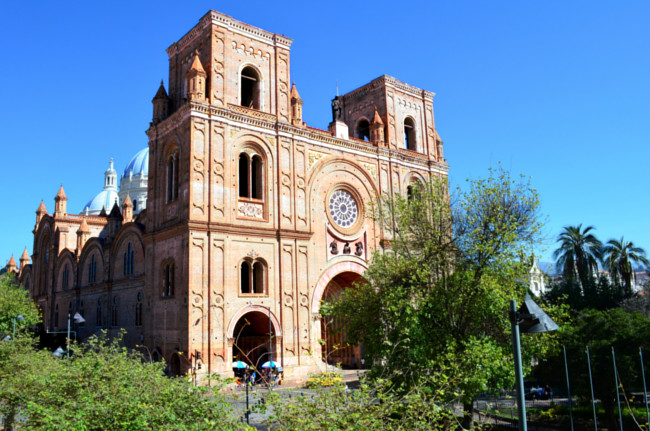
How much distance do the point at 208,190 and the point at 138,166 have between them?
168 ft

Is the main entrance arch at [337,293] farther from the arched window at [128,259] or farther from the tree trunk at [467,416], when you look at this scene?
the tree trunk at [467,416]

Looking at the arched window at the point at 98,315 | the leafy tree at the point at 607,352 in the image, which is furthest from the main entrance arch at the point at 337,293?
the arched window at the point at 98,315

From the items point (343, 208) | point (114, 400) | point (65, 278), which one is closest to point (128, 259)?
point (343, 208)

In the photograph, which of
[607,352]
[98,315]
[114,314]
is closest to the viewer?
[607,352]

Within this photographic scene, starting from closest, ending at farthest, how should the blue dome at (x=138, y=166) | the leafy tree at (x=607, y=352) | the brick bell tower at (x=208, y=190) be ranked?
the leafy tree at (x=607, y=352) < the brick bell tower at (x=208, y=190) < the blue dome at (x=138, y=166)

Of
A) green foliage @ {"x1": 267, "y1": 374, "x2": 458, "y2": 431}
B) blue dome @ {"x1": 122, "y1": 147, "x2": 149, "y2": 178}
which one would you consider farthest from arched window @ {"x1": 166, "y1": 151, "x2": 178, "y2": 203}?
blue dome @ {"x1": 122, "y1": 147, "x2": 149, "y2": 178}

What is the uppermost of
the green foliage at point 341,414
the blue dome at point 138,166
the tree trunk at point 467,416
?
the blue dome at point 138,166

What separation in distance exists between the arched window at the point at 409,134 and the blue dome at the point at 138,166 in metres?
45.1

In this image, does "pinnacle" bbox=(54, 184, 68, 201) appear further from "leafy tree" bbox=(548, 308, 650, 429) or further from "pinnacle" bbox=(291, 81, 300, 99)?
"leafy tree" bbox=(548, 308, 650, 429)

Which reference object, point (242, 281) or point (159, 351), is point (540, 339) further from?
point (159, 351)

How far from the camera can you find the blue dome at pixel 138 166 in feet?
243

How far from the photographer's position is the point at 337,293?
3550cm

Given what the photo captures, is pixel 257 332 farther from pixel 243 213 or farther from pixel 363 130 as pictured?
pixel 363 130

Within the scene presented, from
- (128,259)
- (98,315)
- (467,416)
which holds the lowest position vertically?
(467,416)
